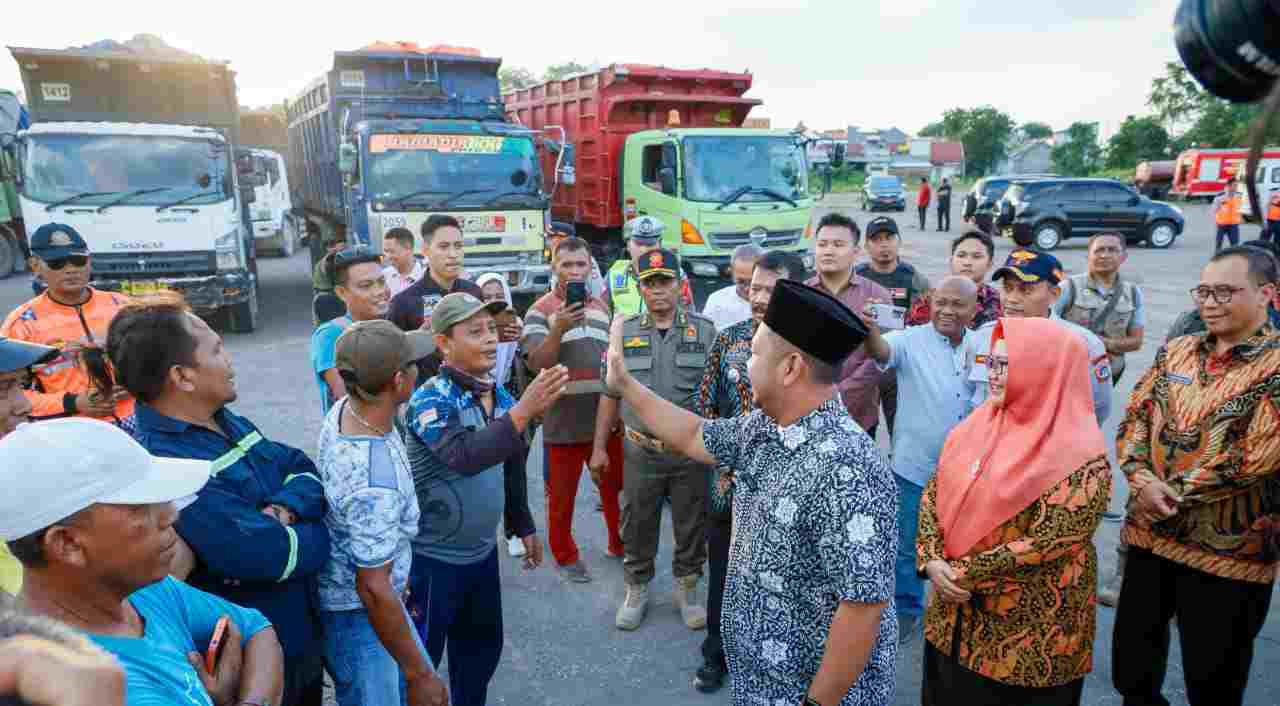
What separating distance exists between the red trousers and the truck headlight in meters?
6.88

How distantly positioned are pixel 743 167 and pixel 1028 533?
932cm

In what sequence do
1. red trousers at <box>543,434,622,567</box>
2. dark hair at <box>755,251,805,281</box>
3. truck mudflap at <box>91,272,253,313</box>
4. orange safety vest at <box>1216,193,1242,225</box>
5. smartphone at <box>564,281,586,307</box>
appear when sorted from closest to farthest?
1. dark hair at <box>755,251,805,281</box>
2. smartphone at <box>564,281,586,307</box>
3. red trousers at <box>543,434,622,567</box>
4. truck mudflap at <box>91,272,253,313</box>
5. orange safety vest at <box>1216,193,1242,225</box>

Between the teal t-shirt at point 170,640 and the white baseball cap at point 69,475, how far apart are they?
23 centimetres

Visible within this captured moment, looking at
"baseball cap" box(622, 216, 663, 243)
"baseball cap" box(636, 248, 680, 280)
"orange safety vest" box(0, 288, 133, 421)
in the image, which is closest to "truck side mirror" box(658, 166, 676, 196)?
"baseball cap" box(622, 216, 663, 243)

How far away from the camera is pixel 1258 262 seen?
2578mm

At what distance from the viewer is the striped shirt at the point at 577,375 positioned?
398 centimetres

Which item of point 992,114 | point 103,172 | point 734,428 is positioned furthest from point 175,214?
point 992,114

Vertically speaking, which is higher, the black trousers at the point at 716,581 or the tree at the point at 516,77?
the tree at the point at 516,77

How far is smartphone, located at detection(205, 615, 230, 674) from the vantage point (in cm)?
153

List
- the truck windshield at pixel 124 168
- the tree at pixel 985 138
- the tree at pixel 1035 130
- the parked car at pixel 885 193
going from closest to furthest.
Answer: the truck windshield at pixel 124 168, the parked car at pixel 885 193, the tree at pixel 985 138, the tree at pixel 1035 130

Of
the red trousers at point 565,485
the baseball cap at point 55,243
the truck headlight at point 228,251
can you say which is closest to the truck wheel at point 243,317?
the truck headlight at point 228,251

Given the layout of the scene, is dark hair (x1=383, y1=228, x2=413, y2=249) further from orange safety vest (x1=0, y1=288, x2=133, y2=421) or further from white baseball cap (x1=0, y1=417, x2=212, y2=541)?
white baseball cap (x1=0, y1=417, x2=212, y2=541)

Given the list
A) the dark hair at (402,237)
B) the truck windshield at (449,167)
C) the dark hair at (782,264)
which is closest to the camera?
the dark hair at (782,264)

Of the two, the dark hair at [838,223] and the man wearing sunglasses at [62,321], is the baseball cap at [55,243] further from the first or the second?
the dark hair at [838,223]
